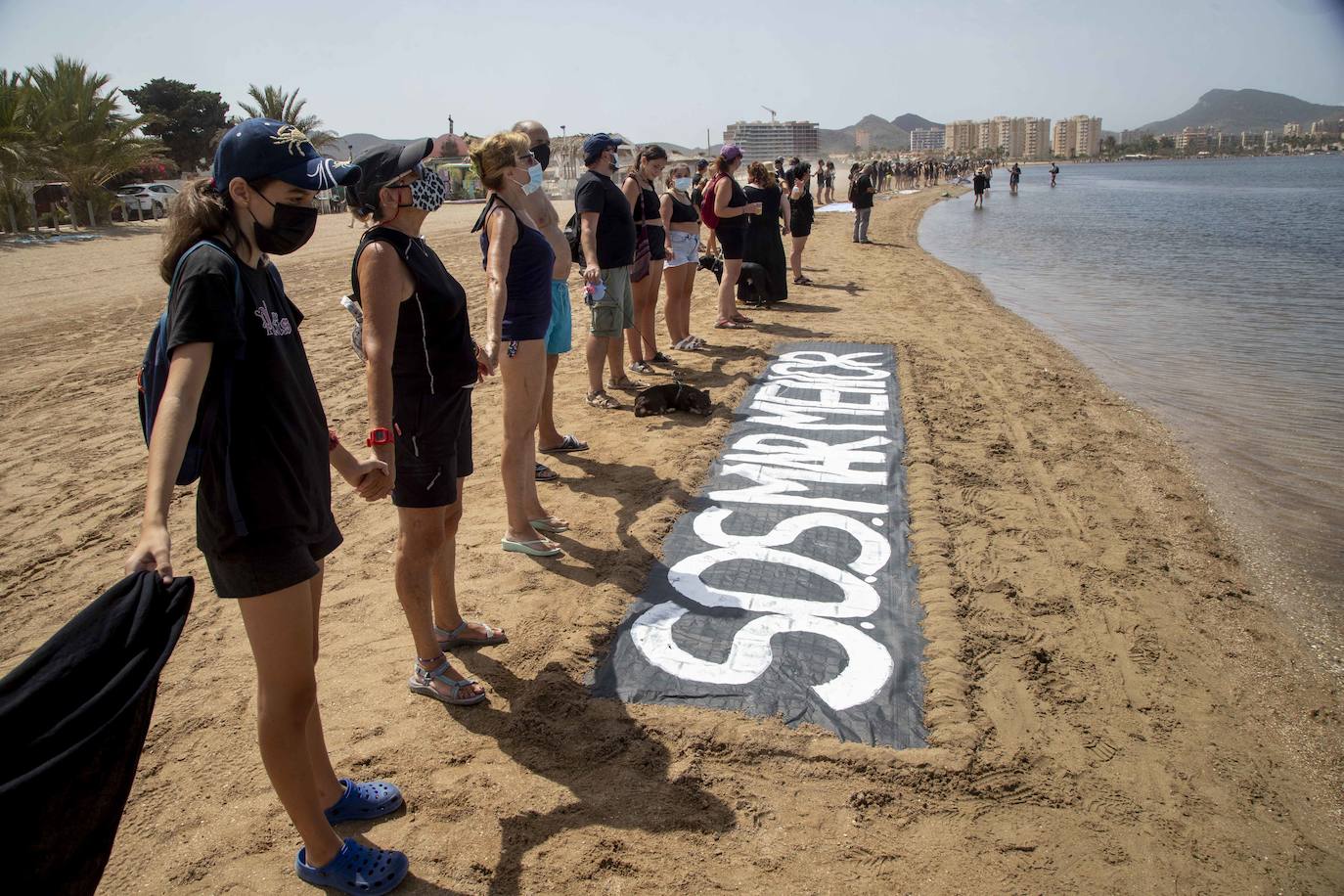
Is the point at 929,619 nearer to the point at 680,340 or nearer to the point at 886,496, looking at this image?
the point at 886,496

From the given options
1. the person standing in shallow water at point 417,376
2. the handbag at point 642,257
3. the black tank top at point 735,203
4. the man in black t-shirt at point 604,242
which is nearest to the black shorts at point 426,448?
the person standing in shallow water at point 417,376

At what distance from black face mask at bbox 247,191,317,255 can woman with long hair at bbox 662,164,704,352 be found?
18.4ft

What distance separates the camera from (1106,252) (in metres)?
21.9

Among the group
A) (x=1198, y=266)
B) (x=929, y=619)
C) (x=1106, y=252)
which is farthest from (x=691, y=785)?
(x=1106, y=252)

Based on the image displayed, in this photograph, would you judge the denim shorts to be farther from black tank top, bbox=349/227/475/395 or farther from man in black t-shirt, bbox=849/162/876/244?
man in black t-shirt, bbox=849/162/876/244

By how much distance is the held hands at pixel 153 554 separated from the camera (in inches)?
67.1

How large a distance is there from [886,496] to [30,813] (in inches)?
174

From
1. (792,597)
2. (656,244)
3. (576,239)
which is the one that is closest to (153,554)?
(792,597)

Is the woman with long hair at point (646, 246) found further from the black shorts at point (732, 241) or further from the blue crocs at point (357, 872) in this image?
the blue crocs at point (357, 872)

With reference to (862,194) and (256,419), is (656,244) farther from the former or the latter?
(862,194)

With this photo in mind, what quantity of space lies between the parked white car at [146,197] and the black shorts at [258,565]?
104 feet

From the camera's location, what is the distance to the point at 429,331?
9.44 ft

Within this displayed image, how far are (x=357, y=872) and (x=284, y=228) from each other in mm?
1755

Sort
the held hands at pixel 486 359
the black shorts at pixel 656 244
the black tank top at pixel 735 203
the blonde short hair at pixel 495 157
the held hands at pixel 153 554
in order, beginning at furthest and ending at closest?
the black tank top at pixel 735 203 < the black shorts at pixel 656 244 < the blonde short hair at pixel 495 157 < the held hands at pixel 486 359 < the held hands at pixel 153 554
